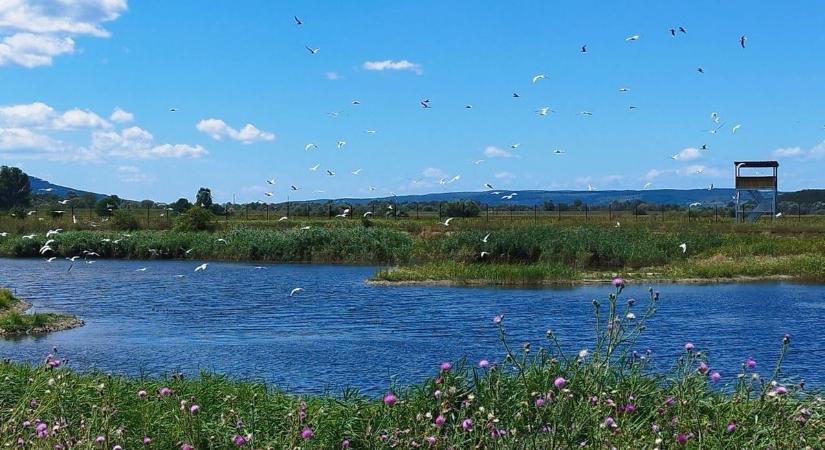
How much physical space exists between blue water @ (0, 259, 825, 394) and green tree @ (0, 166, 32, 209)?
100971 mm

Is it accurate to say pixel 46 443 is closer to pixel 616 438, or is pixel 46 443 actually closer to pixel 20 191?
pixel 616 438

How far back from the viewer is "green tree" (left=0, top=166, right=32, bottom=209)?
5561 inches

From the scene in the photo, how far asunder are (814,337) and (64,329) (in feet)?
73.4

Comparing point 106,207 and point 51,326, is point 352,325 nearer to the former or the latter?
point 51,326

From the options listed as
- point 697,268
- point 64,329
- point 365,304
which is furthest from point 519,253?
point 64,329

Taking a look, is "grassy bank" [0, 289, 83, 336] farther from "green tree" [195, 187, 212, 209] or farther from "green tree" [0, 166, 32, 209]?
"green tree" [0, 166, 32, 209]

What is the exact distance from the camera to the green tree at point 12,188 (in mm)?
141250

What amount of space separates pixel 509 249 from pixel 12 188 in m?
115

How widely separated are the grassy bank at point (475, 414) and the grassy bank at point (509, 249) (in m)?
32.9

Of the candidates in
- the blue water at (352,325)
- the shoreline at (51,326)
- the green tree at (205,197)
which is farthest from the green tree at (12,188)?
the shoreline at (51,326)

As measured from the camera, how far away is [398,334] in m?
27.3

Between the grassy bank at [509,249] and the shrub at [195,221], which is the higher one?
the shrub at [195,221]

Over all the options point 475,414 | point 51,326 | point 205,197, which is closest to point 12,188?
point 205,197

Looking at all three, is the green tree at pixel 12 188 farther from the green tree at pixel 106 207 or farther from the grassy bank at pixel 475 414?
the grassy bank at pixel 475 414
